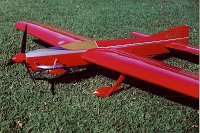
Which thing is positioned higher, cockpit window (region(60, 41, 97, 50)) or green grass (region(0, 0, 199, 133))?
cockpit window (region(60, 41, 97, 50))

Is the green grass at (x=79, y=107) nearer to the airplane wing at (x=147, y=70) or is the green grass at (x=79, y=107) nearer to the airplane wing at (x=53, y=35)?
the airplane wing at (x=53, y=35)

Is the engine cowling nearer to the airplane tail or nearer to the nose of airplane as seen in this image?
the nose of airplane

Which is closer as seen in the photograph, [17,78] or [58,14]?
[17,78]

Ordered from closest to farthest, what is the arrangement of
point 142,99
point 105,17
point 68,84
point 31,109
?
point 31,109 < point 142,99 < point 68,84 < point 105,17

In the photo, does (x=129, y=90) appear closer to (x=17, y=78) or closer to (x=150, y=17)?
(x=17, y=78)

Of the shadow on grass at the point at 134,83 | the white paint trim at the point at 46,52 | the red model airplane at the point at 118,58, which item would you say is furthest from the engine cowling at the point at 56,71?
the white paint trim at the point at 46,52

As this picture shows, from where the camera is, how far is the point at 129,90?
778cm

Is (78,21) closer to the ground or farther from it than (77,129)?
farther from it

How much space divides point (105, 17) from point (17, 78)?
26.9 ft

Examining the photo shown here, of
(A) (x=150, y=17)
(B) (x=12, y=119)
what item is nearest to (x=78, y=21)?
(A) (x=150, y=17)

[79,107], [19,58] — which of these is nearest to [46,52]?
[19,58]

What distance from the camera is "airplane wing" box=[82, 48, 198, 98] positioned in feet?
19.7

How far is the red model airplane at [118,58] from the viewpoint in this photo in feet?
20.8

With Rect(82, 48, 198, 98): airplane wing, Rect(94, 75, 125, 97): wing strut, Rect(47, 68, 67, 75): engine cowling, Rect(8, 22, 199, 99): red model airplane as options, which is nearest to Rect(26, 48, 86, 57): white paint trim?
Rect(8, 22, 199, 99): red model airplane
